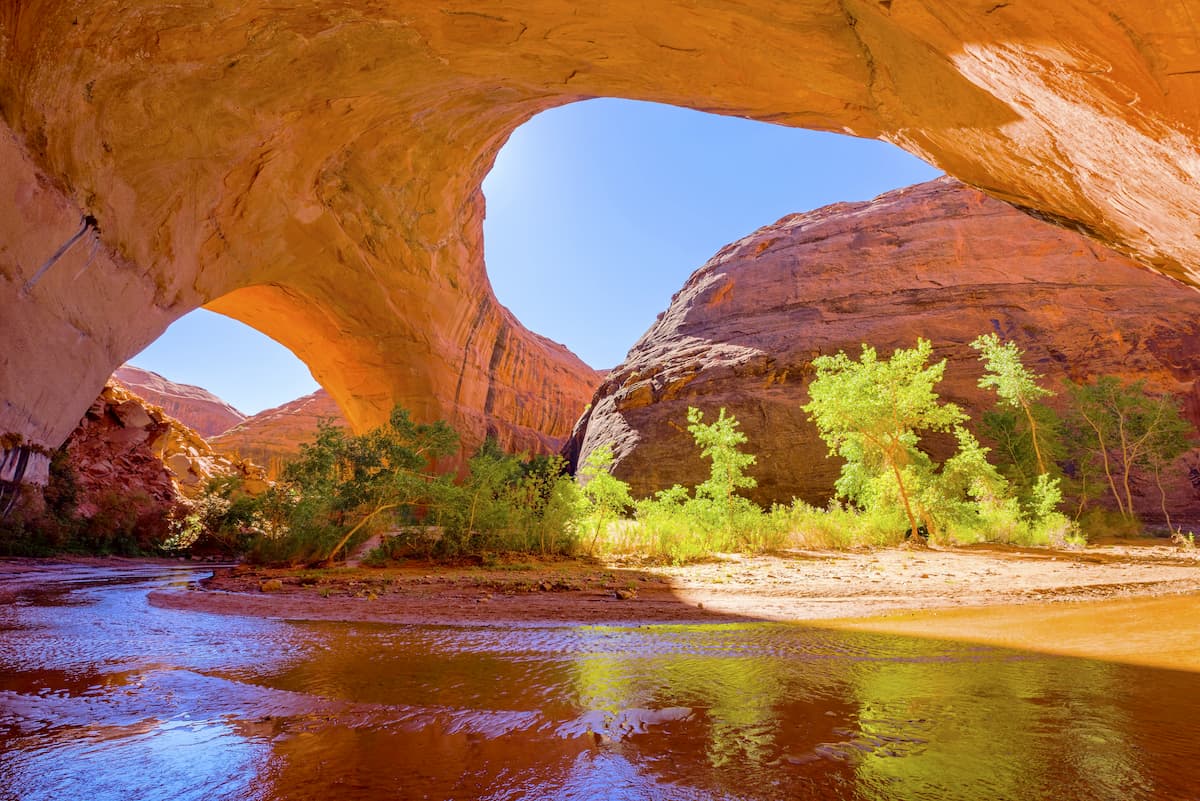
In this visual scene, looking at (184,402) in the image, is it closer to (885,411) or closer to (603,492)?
(603,492)

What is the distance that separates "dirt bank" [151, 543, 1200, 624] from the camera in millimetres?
3744

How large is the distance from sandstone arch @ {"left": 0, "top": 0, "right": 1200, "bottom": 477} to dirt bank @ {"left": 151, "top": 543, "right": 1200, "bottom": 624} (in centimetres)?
328

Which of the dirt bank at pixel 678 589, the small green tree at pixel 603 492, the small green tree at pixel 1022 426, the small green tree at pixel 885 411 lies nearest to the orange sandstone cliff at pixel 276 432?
the small green tree at pixel 603 492

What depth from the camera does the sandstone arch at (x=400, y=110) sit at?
373 centimetres

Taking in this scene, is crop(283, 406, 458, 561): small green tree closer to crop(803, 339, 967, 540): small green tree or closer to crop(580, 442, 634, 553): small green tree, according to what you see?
crop(580, 442, 634, 553): small green tree

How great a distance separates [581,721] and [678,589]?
154 inches

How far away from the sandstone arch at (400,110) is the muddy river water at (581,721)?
324 centimetres

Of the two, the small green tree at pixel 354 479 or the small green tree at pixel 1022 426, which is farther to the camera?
the small green tree at pixel 1022 426

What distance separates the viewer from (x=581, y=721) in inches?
57.7

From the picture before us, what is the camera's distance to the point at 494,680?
6.27ft

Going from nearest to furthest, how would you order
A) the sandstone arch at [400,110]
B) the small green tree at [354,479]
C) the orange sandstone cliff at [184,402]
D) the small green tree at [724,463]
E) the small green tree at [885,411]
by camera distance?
the sandstone arch at [400,110], the small green tree at [354,479], the small green tree at [724,463], the small green tree at [885,411], the orange sandstone cliff at [184,402]

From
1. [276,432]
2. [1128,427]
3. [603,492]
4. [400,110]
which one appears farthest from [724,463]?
[276,432]

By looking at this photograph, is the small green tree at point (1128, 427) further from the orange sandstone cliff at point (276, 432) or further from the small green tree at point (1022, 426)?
the orange sandstone cliff at point (276, 432)

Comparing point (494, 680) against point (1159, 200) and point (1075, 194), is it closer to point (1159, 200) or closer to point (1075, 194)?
point (1159, 200)
